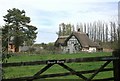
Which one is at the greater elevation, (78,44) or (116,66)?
(116,66)

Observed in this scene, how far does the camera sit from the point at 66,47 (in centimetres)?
8994

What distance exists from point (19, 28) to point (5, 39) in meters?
68.2

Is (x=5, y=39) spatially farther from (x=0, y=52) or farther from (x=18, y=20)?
(x=18, y=20)

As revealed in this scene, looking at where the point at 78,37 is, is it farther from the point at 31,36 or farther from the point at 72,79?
the point at 72,79

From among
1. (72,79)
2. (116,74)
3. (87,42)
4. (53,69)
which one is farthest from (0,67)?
(87,42)

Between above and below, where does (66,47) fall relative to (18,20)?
below

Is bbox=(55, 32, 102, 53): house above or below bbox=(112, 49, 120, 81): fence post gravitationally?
below

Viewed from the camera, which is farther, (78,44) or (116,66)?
(78,44)

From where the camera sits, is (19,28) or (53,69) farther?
(19,28)

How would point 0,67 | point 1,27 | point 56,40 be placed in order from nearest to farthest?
1. point 0,67
2. point 1,27
3. point 56,40

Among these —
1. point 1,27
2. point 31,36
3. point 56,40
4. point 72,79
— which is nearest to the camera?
point 1,27

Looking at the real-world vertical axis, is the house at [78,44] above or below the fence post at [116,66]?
below

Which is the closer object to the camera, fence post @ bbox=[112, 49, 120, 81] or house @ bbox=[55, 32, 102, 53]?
fence post @ bbox=[112, 49, 120, 81]

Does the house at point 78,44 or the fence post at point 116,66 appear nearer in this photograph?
the fence post at point 116,66
